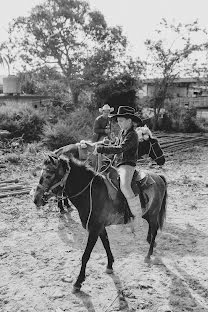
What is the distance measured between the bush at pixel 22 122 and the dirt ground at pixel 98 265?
962 cm

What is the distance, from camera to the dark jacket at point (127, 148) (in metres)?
4.82

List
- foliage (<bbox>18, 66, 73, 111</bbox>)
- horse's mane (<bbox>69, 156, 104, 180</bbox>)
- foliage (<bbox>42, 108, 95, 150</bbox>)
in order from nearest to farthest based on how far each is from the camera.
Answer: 1. horse's mane (<bbox>69, 156, 104, 180</bbox>)
2. foliage (<bbox>42, 108, 95, 150</bbox>)
3. foliage (<bbox>18, 66, 73, 111</bbox>)

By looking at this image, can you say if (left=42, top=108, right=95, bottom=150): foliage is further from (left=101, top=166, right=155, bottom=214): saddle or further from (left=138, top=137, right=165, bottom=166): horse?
(left=101, top=166, right=155, bottom=214): saddle

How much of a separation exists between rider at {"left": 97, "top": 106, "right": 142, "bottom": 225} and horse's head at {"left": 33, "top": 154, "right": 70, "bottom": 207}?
1001 mm

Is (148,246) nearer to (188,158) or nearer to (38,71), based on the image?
(188,158)

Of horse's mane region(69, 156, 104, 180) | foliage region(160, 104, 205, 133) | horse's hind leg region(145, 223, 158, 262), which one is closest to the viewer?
horse's mane region(69, 156, 104, 180)

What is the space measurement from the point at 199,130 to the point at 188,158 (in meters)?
10.6

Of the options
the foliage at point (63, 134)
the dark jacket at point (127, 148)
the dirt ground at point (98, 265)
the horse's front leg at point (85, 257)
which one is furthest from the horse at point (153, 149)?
the foliage at point (63, 134)

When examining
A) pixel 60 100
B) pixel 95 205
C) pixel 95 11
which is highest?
pixel 95 11

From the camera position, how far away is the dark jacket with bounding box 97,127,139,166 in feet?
15.8

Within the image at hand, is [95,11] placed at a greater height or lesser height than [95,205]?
greater

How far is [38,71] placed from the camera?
23.5 metres

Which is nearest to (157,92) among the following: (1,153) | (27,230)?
(1,153)

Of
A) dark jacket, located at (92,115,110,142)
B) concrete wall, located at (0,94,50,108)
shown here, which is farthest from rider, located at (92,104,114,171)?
concrete wall, located at (0,94,50,108)
